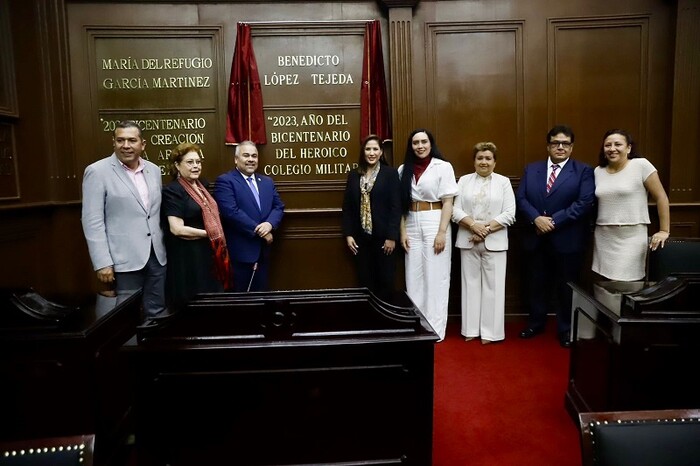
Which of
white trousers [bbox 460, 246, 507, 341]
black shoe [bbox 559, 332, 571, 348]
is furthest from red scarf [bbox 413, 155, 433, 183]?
black shoe [bbox 559, 332, 571, 348]

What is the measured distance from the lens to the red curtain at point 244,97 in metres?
4.16

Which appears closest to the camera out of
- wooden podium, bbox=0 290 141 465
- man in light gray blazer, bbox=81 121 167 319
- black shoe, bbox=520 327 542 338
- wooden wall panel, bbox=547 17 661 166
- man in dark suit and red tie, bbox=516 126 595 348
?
wooden podium, bbox=0 290 141 465

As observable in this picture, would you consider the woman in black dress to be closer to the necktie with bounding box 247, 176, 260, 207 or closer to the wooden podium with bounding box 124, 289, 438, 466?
the necktie with bounding box 247, 176, 260, 207

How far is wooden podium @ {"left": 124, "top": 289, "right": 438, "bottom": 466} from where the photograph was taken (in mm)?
1781

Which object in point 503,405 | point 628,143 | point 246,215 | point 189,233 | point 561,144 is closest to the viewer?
point 503,405

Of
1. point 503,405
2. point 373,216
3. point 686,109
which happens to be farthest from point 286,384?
point 686,109

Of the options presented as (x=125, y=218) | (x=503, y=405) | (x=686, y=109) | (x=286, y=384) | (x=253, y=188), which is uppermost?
(x=686, y=109)

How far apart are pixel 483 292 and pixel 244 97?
254 cm

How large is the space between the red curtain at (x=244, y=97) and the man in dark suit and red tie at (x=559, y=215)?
2273 millimetres

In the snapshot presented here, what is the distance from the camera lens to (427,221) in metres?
3.78

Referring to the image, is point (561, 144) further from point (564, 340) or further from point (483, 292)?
point (564, 340)

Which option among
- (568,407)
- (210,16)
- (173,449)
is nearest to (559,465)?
(568,407)

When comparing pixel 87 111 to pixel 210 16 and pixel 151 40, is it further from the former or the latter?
pixel 210 16

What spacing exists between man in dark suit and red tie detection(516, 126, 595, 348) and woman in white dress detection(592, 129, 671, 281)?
0.20 metres
